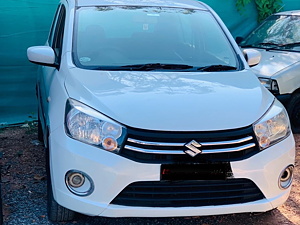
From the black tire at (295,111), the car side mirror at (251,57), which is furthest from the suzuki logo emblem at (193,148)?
the black tire at (295,111)

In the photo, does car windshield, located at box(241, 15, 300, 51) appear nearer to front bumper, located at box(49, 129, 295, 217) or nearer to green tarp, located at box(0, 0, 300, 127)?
green tarp, located at box(0, 0, 300, 127)

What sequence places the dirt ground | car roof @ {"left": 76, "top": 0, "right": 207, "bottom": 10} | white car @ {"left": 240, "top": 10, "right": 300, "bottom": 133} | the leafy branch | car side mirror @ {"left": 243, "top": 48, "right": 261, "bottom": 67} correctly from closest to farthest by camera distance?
the dirt ground → car side mirror @ {"left": 243, "top": 48, "right": 261, "bottom": 67} → car roof @ {"left": 76, "top": 0, "right": 207, "bottom": 10} → white car @ {"left": 240, "top": 10, "right": 300, "bottom": 133} → the leafy branch

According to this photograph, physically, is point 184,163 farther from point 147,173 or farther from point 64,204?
point 64,204

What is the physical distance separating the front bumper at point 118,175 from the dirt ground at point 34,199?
0.61m

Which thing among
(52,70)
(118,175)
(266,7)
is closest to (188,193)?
(118,175)

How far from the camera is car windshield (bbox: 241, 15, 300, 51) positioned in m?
6.51

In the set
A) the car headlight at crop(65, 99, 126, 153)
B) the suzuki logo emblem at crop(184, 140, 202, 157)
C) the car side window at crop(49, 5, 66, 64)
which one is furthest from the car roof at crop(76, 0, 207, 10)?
the suzuki logo emblem at crop(184, 140, 202, 157)

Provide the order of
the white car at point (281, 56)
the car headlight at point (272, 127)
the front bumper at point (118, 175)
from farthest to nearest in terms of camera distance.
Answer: the white car at point (281, 56) → the car headlight at point (272, 127) → the front bumper at point (118, 175)

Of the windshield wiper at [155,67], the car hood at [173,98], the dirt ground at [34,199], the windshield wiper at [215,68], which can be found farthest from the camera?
the windshield wiper at [215,68]

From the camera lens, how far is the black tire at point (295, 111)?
6.07 m

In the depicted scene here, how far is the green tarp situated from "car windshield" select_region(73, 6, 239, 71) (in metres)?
2.21

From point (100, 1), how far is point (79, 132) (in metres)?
1.96

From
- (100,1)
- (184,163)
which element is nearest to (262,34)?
(100,1)

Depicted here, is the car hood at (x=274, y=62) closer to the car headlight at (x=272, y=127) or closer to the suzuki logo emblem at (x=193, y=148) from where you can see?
the car headlight at (x=272, y=127)
